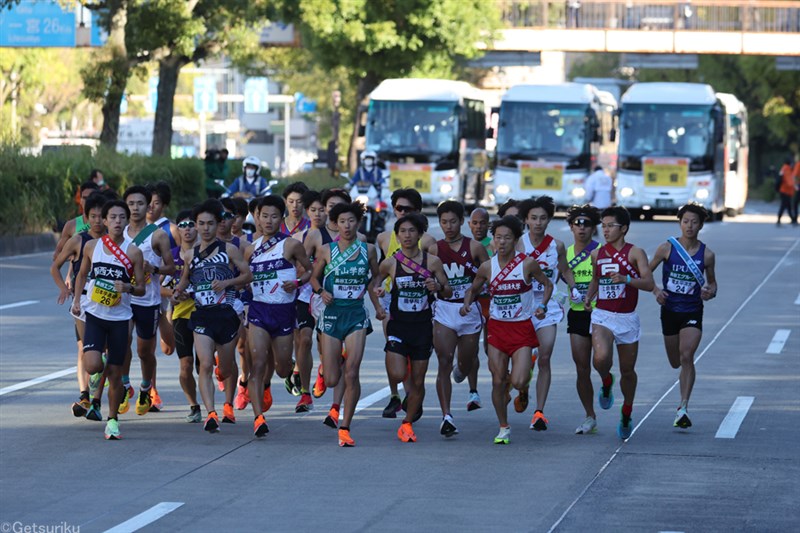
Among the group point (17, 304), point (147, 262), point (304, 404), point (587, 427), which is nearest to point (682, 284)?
point (587, 427)

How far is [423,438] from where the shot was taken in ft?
37.6

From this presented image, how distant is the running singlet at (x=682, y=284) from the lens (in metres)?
11.7

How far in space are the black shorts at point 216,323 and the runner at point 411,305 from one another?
1.12 m

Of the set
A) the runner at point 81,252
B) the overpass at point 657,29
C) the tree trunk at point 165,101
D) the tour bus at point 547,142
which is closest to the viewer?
the runner at point 81,252

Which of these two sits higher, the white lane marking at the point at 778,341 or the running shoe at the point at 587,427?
the running shoe at the point at 587,427

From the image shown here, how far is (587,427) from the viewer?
1169cm

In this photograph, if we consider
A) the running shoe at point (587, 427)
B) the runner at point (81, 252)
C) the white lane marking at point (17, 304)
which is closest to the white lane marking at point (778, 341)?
the running shoe at point (587, 427)

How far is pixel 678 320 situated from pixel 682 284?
0.26m

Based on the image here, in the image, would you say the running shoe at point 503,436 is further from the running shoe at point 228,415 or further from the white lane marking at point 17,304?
the white lane marking at point 17,304

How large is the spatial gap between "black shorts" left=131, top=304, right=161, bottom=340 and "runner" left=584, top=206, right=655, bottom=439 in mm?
3186

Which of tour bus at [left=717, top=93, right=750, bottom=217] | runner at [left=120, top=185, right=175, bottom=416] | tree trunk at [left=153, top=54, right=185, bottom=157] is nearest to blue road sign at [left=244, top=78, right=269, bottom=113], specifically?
tour bus at [left=717, top=93, right=750, bottom=217]

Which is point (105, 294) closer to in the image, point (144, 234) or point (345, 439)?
point (144, 234)

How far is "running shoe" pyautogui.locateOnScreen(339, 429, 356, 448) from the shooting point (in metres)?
11.0

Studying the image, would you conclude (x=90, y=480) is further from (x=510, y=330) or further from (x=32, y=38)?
(x=32, y=38)
